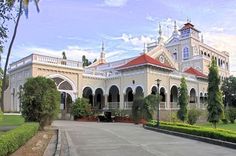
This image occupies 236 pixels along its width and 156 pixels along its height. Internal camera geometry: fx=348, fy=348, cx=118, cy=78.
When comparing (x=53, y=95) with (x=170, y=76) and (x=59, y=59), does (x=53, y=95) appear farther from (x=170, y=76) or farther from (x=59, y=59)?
(x=170, y=76)

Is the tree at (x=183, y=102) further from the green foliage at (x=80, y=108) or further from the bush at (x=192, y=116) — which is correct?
the green foliage at (x=80, y=108)

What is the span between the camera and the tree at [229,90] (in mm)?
61594

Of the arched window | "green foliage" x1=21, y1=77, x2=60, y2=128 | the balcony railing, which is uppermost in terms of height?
the arched window

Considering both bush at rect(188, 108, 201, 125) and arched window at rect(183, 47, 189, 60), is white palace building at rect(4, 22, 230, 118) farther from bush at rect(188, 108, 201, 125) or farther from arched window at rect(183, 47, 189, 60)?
arched window at rect(183, 47, 189, 60)

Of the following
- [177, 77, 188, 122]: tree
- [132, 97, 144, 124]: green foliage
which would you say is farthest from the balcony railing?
[177, 77, 188, 122]: tree

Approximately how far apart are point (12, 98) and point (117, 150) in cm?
3407

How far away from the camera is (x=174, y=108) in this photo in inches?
1813

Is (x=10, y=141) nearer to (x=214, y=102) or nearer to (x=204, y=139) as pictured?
(x=204, y=139)

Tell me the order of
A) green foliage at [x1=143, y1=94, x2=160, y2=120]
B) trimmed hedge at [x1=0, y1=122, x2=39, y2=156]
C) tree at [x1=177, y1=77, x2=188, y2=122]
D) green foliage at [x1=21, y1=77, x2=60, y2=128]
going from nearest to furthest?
trimmed hedge at [x1=0, y1=122, x2=39, y2=156]
green foliage at [x1=21, y1=77, x2=60, y2=128]
green foliage at [x1=143, y1=94, x2=160, y2=120]
tree at [x1=177, y1=77, x2=188, y2=122]

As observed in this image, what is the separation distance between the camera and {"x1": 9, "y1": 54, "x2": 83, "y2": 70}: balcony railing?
130 ft

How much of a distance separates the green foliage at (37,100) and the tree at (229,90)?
45507mm

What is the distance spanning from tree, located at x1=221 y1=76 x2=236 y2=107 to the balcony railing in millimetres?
29963

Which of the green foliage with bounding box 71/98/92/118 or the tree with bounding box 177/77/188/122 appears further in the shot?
the green foliage with bounding box 71/98/92/118

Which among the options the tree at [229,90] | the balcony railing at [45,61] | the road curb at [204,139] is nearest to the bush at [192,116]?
the balcony railing at [45,61]
